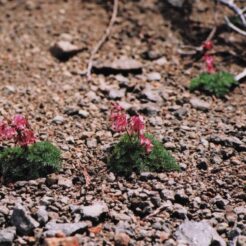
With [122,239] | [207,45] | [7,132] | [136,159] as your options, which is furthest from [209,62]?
[122,239]

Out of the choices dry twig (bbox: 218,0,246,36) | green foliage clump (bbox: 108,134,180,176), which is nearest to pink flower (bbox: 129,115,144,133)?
green foliage clump (bbox: 108,134,180,176)

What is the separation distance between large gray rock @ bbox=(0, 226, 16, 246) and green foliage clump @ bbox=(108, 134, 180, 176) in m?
1.32

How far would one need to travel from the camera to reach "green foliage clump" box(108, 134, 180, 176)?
5.53m

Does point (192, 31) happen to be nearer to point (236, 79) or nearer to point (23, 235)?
point (236, 79)

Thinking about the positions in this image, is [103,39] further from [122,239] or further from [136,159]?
[122,239]

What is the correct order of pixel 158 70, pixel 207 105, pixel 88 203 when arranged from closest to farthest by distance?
1. pixel 88 203
2. pixel 207 105
3. pixel 158 70

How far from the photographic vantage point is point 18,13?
8.65m

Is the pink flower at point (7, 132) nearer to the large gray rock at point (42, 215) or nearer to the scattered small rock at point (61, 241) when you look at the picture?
the large gray rock at point (42, 215)

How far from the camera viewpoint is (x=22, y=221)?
4.77m

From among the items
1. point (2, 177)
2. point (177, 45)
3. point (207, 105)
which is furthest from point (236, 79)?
point (2, 177)

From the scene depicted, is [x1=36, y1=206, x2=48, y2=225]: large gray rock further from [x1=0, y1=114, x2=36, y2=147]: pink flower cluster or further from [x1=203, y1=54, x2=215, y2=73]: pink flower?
[x1=203, y1=54, x2=215, y2=73]: pink flower

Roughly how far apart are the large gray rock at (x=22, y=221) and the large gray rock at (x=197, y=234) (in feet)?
4.19

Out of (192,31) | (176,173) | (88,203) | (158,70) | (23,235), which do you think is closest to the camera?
(23,235)

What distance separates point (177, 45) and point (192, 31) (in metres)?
0.40
